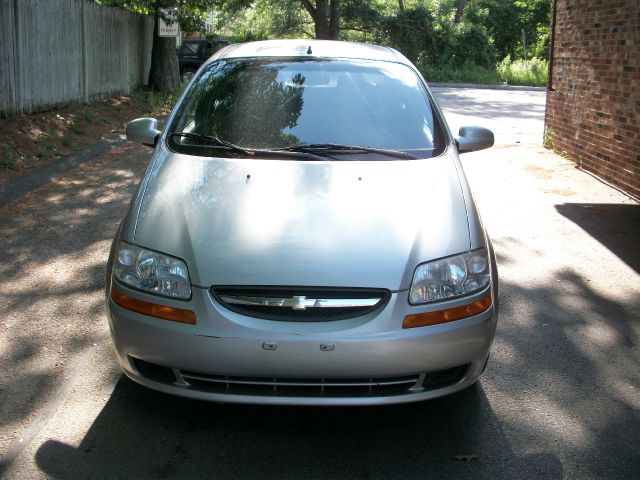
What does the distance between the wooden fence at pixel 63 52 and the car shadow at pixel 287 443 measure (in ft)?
28.3

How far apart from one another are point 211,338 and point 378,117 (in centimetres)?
200

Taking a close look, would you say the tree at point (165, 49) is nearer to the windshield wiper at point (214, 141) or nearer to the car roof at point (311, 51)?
the car roof at point (311, 51)

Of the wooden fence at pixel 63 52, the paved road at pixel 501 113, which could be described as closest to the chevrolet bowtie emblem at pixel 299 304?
the paved road at pixel 501 113

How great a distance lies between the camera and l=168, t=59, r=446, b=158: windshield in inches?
176

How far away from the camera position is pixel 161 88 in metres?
19.1

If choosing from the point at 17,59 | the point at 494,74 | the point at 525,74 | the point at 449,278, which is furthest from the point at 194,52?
the point at 449,278

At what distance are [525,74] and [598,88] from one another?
80.0 ft

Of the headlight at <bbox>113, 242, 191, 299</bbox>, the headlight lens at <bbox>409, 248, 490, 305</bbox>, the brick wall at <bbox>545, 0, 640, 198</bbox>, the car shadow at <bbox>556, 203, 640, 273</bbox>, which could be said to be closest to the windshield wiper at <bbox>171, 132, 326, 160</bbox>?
the headlight at <bbox>113, 242, 191, 299</bbox>

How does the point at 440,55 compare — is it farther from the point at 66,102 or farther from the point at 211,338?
the point at 211,338

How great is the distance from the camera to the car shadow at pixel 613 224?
675 cm

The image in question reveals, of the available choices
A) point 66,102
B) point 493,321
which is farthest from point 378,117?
point 66,102

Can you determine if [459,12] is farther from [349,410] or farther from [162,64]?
[349,410]

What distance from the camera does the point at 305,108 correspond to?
4.71 metres

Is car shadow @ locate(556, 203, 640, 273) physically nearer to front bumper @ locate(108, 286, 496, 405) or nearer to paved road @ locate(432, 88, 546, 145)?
paved road @ locate(432, 88, 546, 145)
